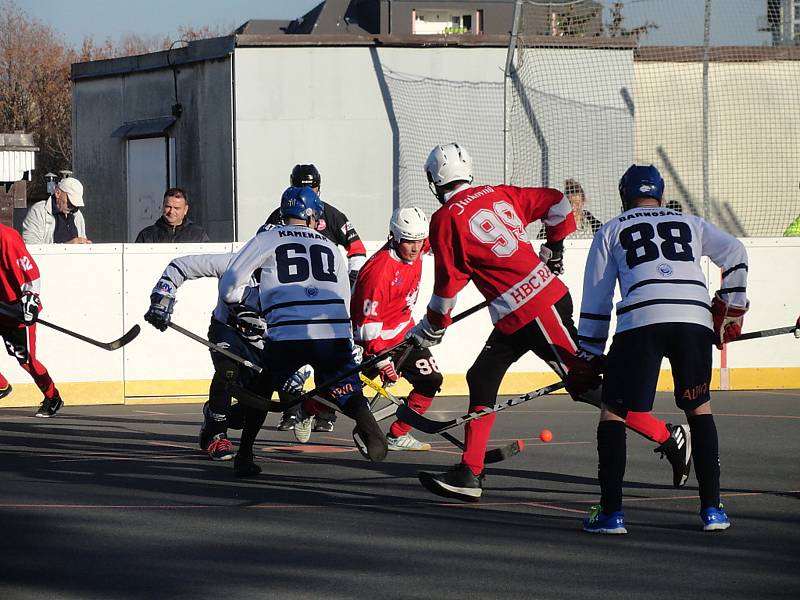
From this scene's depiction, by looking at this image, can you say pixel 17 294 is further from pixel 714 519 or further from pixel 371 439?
pixel 714 519

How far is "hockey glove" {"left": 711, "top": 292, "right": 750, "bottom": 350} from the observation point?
6.08 m

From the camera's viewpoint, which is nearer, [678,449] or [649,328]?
[649,328]

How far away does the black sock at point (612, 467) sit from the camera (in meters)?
5.67

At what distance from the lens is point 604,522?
568cm

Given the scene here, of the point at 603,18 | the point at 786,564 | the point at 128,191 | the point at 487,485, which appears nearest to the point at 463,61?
the point at 603,18

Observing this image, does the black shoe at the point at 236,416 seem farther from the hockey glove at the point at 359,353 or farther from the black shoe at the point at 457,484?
the black shoe at the point at 457,484

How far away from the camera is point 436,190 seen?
677cm

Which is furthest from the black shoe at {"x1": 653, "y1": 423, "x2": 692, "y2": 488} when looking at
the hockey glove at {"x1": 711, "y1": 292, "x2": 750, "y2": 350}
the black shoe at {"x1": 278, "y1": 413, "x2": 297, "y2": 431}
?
the black shoe at {"x1": 278, "y1": 413, "x2": 297, "y2": 431}

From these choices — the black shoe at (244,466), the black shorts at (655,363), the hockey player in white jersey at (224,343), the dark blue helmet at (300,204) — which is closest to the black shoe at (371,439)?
the black shoe at (244,466)

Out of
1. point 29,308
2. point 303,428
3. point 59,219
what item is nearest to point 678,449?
point 303,428

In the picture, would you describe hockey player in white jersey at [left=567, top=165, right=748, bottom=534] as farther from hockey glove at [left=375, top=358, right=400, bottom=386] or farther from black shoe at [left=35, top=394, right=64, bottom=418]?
black shoe at [left=35, top=394, right=64, bottom=418]

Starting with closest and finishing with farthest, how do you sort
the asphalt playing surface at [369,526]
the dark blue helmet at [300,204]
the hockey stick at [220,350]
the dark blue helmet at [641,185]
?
the asphalt playing surface at [369,526] → the dark blue helmet at [641,185] → the dark blue helmet at [300,204] → the hockey stick at [220,350]

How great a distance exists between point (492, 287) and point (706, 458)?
133cm

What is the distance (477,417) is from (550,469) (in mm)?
1265
